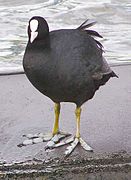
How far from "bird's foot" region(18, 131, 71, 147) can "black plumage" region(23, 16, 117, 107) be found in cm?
43

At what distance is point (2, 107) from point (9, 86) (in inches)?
24.8

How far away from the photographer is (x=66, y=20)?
369 inches

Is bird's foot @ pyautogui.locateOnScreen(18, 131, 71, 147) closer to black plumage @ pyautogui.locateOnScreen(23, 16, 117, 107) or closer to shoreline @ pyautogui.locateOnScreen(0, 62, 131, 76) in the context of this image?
black plumage @ pyautogui.locateOnScreen(23, 16, 117, 107)

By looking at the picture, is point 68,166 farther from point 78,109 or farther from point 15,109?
point 15,109

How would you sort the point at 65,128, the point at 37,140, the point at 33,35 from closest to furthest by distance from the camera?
the point at 33,35
the point at 37,140
the point at 65,128

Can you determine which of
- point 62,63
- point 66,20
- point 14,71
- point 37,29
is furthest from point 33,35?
point 66,20

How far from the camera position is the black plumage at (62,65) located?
364 centimetres

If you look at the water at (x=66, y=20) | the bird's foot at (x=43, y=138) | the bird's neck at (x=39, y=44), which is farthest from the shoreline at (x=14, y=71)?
the bird's neck at (x=39, y=44)

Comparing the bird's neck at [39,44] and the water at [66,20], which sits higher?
the bird's neck at [39,44]

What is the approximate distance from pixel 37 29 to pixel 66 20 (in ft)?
19.1

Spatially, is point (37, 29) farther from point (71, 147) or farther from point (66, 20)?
point (66, 20)

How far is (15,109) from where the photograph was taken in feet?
16.1

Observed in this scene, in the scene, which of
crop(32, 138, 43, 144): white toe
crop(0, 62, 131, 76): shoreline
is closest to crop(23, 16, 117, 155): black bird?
crop(32, 138, 43, 144): white toe

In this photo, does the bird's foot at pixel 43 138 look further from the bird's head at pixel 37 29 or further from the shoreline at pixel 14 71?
the shoreline at pixel 14 71
